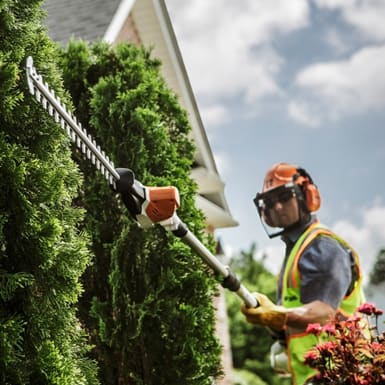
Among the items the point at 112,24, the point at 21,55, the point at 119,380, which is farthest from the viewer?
the point at 112,24

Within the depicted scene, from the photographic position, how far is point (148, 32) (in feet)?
30.7

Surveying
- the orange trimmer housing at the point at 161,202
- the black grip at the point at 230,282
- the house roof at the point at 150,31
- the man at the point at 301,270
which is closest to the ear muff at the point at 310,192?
the man at the point at 301,270

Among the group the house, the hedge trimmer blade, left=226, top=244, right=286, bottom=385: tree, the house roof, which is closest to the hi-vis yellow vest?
the hedge trimmer blade

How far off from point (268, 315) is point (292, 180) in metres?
1.21

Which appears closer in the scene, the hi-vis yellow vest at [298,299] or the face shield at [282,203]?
the hi-vis yellow vest at [298,299]

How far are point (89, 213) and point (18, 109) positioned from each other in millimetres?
1713

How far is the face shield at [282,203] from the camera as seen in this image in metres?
5.21

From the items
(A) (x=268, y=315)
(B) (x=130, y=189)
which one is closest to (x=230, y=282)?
(A) (x=268, y=315)

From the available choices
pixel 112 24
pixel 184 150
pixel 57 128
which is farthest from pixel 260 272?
pixel 57 128

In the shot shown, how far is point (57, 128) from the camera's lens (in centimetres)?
281

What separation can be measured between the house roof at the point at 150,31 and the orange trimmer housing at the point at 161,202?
4796 mm

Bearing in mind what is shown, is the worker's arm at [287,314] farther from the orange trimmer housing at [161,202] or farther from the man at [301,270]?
the orange trimmer housing at [161,202]

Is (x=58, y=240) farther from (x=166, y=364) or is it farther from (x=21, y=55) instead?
(x=166, y=364)

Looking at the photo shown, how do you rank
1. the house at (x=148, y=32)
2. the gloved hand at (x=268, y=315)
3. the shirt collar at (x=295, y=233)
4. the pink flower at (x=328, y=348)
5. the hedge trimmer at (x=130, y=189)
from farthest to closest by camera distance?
the house at (x=148, y=32), the shirt collar at (x=295, y=233), the gloved hand at (x=268, y=315), the pink flower at (x=328, y=348), the hedge trimmer at (x=130, y=189)
